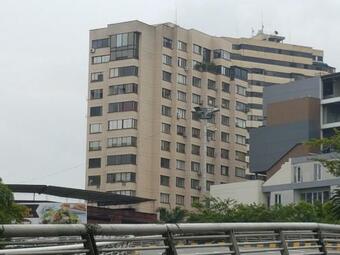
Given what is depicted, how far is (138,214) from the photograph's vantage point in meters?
88.8

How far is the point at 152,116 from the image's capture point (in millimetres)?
105312

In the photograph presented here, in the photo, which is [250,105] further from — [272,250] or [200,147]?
[272,250]

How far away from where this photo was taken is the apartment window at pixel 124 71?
336 feet

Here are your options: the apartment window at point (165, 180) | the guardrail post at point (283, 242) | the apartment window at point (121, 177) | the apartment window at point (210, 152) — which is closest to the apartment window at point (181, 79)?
the apartment window at point (210, 152)

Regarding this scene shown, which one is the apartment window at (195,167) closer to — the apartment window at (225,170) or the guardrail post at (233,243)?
the apartment window at (225,170)

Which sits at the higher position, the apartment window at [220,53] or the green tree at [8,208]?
the apartment window at [220,53]

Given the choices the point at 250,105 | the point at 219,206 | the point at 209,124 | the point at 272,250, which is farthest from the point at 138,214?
the point at 272,250

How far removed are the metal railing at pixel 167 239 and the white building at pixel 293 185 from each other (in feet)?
208

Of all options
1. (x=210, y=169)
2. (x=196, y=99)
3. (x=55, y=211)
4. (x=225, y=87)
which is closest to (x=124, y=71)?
(x=196, y=99)

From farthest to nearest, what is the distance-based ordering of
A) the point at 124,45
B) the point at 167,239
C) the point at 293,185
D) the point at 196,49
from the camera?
1. the point at 196,49
2. the point at 124,45
3. the point at 293,185
4. the point at 167,239

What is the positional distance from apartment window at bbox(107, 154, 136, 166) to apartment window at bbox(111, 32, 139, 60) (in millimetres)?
11900

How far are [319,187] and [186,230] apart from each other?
70.1 m

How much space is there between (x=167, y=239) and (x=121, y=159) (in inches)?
3715

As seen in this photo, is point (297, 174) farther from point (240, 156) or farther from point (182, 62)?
point (240, 156)
